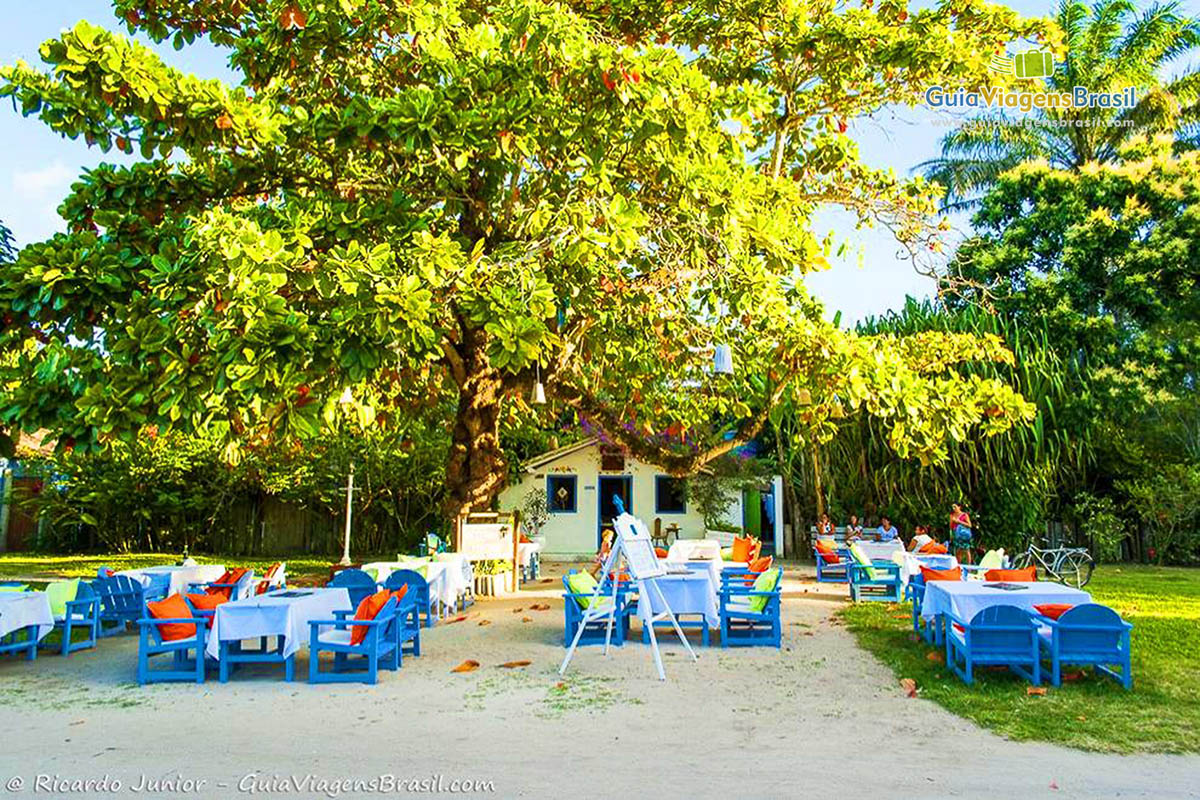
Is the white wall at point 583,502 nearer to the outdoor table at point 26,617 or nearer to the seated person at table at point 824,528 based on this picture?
the seated person at table at point 824,528

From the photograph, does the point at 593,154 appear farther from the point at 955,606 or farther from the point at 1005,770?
the point at 1005,770

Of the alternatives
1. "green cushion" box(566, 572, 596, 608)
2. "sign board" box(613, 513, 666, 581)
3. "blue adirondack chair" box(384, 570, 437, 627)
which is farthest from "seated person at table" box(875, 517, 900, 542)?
"sign board" box(613, 513, 666, 581)

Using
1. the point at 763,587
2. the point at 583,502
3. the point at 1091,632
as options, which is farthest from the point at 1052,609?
the point at 583,502

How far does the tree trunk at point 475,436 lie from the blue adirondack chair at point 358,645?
4423 mm

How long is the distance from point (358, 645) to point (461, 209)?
214 inches

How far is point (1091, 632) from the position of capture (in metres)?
7.17

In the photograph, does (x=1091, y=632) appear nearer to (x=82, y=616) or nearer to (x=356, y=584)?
(x=356, y=584)

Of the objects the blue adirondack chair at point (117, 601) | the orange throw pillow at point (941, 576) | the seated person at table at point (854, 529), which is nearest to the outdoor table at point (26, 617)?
the blue adirondack chair at point (117, 601)

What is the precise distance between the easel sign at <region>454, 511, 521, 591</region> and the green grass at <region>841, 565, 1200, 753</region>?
18.4 ft

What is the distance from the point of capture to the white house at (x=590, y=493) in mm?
23219

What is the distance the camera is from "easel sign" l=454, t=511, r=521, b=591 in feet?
43.7

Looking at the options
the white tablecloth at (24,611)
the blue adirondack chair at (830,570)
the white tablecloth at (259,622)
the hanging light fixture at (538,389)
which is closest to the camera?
the white tablecloth at (259,622)

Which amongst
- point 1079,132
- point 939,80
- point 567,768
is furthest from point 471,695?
A: point 1079,132

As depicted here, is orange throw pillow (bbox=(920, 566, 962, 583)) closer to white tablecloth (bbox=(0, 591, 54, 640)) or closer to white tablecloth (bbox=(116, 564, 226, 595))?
white tablecloth (bbox=(116, 564, 226, 595))
